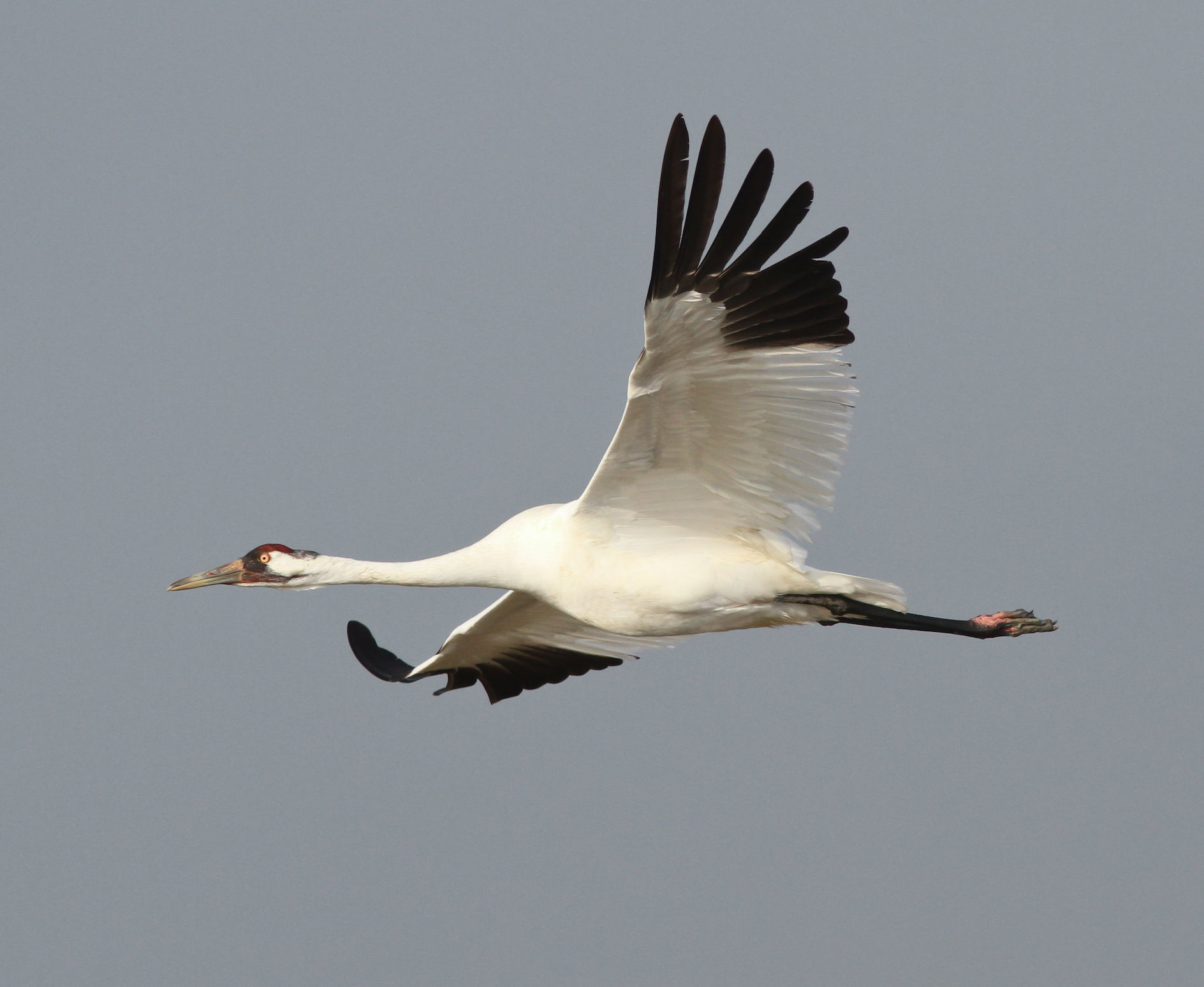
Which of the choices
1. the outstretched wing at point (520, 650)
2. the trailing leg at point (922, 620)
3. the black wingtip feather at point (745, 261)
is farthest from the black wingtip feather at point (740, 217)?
the outstretched wing at point (520, 650)

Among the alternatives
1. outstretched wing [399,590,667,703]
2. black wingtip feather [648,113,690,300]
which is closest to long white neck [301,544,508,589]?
outstretched wing [399,590,667,703]

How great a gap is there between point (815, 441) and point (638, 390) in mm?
1420

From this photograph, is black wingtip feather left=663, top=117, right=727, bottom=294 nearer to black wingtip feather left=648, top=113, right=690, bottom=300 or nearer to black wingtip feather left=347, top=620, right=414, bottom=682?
black wingtip feather left=648, top=113, right=690, bottom=300

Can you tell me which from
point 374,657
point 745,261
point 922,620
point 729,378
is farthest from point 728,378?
point 374,657

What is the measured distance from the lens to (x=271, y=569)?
38.9 ft

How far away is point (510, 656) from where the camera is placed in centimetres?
1356

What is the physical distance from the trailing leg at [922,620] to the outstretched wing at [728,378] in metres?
0.47

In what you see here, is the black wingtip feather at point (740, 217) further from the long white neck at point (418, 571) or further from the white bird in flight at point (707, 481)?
the long white neck at point (418, 571)

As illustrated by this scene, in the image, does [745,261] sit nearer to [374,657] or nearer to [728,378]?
[728,378]

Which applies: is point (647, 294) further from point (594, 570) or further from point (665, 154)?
point (594, 570)

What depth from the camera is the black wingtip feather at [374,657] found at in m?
13.4

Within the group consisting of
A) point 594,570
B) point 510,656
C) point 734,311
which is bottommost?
point 510,656

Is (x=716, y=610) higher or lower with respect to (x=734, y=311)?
lower

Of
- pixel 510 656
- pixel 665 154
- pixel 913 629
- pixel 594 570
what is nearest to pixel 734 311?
pixel 665 154
